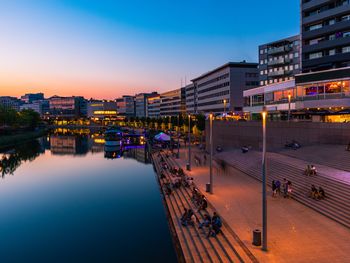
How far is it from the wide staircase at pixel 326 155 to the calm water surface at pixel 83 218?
799 inches

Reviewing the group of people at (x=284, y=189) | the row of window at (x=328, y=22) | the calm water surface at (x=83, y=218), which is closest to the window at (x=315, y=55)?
the row of window at (x=328, y=22)

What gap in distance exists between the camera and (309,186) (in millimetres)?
27016

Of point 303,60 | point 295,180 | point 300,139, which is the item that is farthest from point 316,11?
point 295,180

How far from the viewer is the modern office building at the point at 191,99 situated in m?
166

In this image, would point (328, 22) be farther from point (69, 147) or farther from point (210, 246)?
point (69, 147)

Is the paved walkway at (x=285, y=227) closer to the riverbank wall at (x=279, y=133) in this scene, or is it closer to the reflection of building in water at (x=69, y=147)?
the riverbank wall at (x=279, y=133)

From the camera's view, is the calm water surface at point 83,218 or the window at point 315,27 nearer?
the calm water surface at point 83,218

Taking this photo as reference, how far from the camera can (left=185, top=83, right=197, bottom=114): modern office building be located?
166000 mm

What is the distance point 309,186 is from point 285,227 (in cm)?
929

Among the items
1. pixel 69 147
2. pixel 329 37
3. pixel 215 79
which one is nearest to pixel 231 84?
pixel 215 79

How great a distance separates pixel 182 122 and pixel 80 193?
268 feet

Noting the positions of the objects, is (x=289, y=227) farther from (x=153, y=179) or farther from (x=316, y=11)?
(x=316, y=11)

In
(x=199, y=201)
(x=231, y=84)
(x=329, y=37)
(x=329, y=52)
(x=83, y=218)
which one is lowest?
(x=83, y=218)

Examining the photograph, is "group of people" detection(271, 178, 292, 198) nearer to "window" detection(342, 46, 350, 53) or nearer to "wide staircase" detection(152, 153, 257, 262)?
"wide staircase" detection(152, 153, 257, 262)
